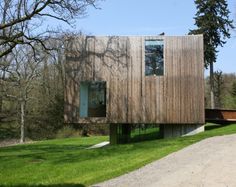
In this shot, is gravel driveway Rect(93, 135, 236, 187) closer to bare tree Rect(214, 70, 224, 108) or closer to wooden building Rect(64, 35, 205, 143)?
wooden building Rect(64, 35, 205, 143)

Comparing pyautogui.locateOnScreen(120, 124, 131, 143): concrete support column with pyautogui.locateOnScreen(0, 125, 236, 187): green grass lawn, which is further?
pyautogui.locateOnScreen(120, 124, 131, 143): concrete support column

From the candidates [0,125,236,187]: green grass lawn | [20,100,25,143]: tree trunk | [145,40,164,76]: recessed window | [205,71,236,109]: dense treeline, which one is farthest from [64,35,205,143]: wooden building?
[205,71,236,109]: dense treeline

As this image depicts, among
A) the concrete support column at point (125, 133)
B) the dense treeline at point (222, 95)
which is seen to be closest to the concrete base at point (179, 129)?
the concrete support column at point (125, 133)

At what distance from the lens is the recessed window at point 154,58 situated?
24.8 m

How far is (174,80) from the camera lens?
24.7m

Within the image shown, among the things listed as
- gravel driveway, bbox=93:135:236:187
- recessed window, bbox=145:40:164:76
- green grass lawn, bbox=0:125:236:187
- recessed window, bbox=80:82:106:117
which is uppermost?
recessed window, bbox=145:40:164:76

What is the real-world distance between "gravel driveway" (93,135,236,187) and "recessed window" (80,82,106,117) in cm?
1095

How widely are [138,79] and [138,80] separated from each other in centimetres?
6

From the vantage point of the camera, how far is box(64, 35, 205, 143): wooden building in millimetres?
24578

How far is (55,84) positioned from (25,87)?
4.72 metres

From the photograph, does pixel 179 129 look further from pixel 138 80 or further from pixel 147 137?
pixel 138 80

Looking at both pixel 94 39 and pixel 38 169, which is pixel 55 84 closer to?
pixel 94 39

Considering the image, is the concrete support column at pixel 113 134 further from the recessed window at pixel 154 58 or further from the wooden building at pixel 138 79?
the recessed window at pixel 154 58

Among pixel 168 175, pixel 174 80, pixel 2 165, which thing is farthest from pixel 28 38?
pixel 168 175
